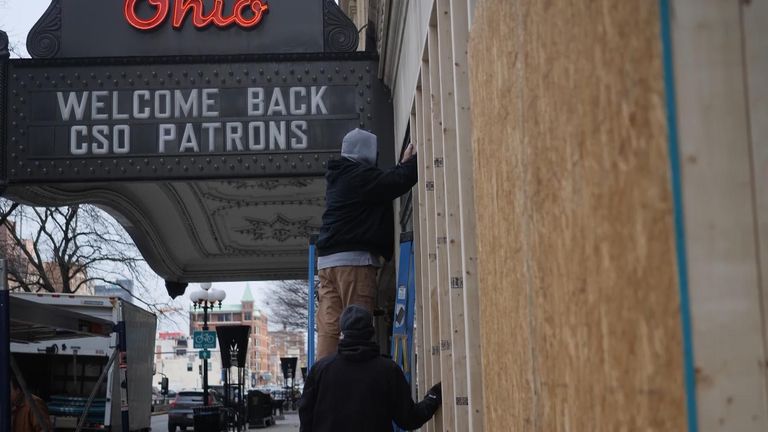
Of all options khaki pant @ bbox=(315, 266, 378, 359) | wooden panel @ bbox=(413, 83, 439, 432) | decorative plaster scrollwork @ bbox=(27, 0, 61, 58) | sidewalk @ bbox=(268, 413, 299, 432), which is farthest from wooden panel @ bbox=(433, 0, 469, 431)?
sidewalk @ bbox=(268, 413, 299, 432)

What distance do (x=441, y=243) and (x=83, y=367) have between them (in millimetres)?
13484

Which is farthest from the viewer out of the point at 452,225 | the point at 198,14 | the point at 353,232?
the point at 198,14

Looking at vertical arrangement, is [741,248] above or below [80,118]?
below

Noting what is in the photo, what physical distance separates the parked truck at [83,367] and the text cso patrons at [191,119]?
619 centimetres

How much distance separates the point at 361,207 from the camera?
677 centimetres

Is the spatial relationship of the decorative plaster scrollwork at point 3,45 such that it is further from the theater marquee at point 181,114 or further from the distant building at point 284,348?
the distant building at point 284,348

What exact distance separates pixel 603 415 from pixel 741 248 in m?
0.63

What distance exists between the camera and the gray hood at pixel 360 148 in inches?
273

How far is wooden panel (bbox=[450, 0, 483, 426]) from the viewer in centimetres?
467

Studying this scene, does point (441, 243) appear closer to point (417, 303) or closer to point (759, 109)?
point (417, 303)

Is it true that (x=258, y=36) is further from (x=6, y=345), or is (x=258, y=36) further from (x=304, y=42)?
(x=6, y=345)

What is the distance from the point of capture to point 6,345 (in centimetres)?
816

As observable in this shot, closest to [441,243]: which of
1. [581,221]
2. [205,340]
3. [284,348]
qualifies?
[581,221]

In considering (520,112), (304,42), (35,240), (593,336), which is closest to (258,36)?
(304,42)
